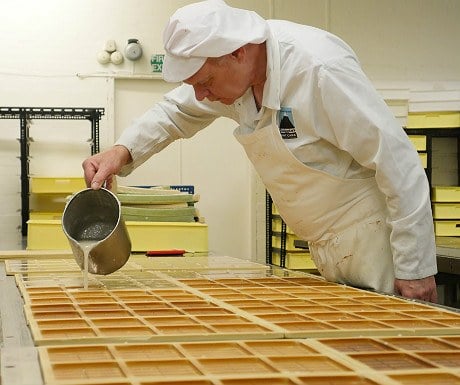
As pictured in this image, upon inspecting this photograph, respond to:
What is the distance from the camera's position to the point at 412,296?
1.87m

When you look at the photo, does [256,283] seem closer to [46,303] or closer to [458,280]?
[46,303]

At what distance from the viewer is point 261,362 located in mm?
1023

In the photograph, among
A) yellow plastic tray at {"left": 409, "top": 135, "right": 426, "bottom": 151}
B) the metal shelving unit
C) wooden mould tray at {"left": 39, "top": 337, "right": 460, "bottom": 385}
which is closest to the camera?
wooden mould tray at {"left": 39, "top": 337, "right": 460, "bottom": 385}

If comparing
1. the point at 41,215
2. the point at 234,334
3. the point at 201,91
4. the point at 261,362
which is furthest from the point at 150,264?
the point at 41,215

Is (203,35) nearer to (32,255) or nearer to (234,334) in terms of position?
(234,334)

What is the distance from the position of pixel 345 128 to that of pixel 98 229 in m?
0.72

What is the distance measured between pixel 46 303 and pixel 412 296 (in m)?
0.90

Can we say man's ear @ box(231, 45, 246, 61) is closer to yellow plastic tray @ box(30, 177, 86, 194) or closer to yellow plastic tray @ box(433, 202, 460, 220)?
yellow plastic tray @ box(30, 177, 86, 194)

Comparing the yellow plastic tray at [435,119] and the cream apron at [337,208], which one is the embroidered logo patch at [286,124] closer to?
the cream apron at [337,208]

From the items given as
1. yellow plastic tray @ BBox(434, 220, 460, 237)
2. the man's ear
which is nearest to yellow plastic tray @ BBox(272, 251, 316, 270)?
yellow plastic tray @ BBox(434, 220, 460, 237)

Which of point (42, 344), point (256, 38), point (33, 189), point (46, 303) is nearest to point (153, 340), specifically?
point (42, 344)

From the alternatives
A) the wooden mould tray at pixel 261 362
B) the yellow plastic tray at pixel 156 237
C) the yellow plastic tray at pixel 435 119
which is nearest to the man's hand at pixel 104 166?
the yellow plastic tray at pixel 156 237

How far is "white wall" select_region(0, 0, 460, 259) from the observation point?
5.73m

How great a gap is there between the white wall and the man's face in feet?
12.7
